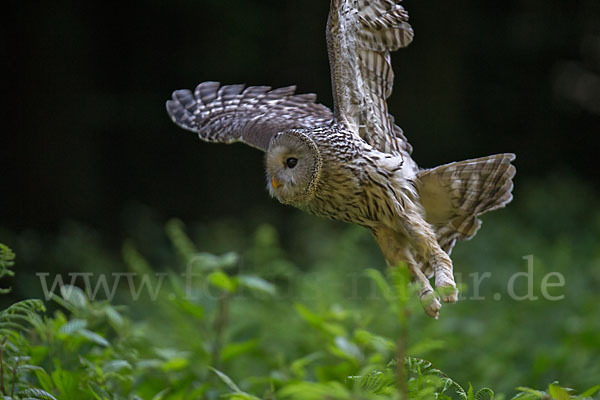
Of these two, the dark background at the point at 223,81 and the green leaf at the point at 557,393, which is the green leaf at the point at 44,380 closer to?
the green leaf at the point at 557,393

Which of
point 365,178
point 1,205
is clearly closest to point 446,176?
point 365,178

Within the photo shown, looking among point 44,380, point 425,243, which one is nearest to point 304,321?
point 425,243

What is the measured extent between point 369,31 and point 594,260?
4.81 m

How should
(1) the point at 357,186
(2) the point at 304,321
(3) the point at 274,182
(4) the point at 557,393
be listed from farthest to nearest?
(2) the point at 304,321
(3) the point at 274,182
(1) the point at 357,186
(4) the point at 557,393

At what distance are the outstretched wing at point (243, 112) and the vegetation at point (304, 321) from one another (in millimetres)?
741

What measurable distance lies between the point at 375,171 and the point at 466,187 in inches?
18.4

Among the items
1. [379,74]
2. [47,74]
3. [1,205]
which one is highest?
[379,74]

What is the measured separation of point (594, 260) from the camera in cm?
773

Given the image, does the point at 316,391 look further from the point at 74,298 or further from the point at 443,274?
the point at 74,298

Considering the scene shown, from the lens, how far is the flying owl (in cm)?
364

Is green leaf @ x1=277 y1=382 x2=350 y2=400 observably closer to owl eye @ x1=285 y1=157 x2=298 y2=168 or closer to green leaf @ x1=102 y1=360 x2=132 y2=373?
green leaf @ x1=102 y1=360 x2=132 y2=373

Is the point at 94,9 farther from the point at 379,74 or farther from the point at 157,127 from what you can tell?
the point at 379,74

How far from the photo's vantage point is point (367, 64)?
3.93m

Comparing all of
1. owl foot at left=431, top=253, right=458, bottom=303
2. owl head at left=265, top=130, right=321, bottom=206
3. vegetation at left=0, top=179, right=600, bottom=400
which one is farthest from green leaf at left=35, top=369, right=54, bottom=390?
owl foot at left=431, top=253, right=458, bottom=303
